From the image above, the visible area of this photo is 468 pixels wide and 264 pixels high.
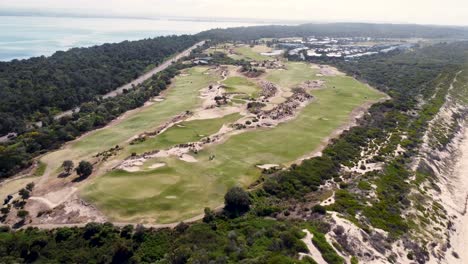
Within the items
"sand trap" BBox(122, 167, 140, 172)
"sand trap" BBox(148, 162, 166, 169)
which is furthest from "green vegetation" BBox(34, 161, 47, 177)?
"sand trap" BBox(148, 162, 166, 169)

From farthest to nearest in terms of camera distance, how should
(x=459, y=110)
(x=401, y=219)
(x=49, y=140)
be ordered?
(x=459, y=110)
(x=49, y=140)
(x=401, y=219)

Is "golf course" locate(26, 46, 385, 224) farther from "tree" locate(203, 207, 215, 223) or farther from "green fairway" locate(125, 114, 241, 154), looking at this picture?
"tree" locate(203, 207, 215, 223)

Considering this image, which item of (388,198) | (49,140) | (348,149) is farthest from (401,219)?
(49,140)

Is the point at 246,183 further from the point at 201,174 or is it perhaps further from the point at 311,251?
the point at 311,251

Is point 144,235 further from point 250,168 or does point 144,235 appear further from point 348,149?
point 348,149

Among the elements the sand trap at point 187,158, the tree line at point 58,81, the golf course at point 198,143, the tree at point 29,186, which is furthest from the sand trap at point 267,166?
the tree line at point 58,81
